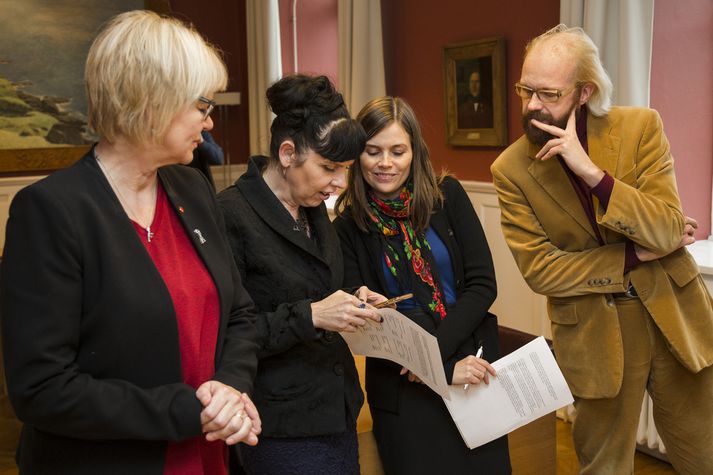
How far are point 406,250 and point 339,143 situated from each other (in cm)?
53

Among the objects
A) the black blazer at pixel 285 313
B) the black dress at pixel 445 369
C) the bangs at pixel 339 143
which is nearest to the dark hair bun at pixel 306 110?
the bangs at pixel 339 143

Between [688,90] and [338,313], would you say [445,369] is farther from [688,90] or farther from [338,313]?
[688,90]

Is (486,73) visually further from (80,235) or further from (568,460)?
(80,235)

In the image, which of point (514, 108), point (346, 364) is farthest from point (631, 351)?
point (514, 108)

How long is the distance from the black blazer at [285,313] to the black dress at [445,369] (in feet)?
1.06

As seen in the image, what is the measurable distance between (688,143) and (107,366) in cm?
340

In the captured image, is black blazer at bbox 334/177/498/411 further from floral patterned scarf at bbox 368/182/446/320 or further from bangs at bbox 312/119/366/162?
bangs at bbox 312/119/366/162

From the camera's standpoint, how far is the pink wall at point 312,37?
7.70 meters

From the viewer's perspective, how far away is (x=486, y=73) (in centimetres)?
505

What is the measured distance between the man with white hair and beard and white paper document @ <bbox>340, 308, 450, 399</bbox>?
553 mm

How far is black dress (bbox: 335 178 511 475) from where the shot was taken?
97.0 inches

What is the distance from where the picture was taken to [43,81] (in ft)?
23.6

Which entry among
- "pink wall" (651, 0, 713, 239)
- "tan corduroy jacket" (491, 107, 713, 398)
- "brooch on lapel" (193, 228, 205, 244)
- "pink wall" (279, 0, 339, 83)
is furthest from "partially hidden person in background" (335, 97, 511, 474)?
"pink wall" (279, 0, 339, 83)

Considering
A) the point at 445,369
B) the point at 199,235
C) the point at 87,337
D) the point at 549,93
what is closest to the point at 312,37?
the point at 549,93
